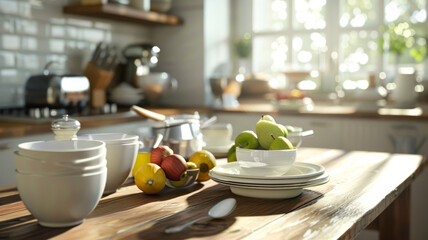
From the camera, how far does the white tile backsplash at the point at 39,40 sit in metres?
3.04

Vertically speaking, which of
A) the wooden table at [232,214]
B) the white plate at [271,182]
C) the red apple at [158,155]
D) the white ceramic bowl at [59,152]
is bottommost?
the wooden table at [232,214]

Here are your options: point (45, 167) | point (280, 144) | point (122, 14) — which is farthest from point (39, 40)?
point (45, 167)

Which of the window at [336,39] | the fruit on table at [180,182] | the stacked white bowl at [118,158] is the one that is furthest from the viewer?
the window at [336,39]

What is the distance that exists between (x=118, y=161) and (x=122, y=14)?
2.49m

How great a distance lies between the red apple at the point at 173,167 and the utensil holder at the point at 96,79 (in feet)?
7.29

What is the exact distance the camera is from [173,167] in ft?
4.07

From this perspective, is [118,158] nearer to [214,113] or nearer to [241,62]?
[214,113]

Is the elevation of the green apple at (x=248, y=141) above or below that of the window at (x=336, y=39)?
below

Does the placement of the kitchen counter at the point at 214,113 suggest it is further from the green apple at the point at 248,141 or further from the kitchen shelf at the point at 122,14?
the green apple at the point at 248,141

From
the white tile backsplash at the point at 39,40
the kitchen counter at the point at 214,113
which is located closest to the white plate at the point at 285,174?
the kitchen counter at the point at 214,113

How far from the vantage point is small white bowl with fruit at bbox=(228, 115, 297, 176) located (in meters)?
1.19

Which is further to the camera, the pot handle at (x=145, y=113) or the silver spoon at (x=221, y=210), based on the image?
the pot handle at (x=145, y=113)

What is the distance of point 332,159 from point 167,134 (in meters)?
0.64

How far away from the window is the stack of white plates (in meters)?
2.88
